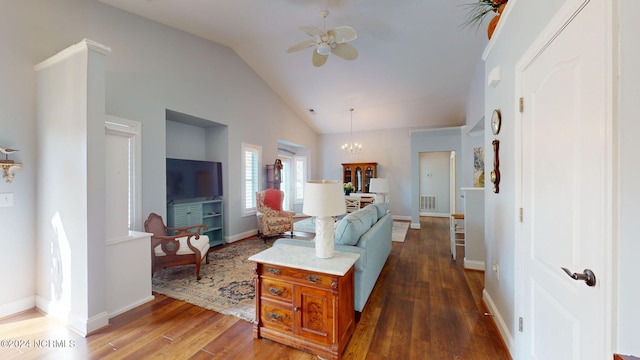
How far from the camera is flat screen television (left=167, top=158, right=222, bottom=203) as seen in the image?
4043 mm

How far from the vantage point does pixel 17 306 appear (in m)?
2.35

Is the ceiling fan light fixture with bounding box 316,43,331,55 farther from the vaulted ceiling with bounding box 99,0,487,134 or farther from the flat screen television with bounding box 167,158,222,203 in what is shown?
the flat screen television with bounding box 167,158,222,203

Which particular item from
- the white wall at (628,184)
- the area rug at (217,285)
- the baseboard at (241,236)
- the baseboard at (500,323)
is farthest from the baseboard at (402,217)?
the white wall at (628,184)

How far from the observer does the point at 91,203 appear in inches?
81.4

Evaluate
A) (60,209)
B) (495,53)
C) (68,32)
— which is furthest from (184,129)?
(495,53)

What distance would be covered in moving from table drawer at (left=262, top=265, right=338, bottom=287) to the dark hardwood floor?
0.56m

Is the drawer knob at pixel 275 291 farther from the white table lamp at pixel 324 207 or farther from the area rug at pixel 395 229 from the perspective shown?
the area rug at pixel 395 229

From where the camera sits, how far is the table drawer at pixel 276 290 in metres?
1.89

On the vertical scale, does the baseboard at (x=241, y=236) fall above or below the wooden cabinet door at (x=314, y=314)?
below

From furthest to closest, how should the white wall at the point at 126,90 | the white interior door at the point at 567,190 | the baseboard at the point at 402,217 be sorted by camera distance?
the baseboard at the point at 402,217 < the white wall at the point at 126,90 < the white interior door at the point at 567,190

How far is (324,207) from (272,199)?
3.67 meters

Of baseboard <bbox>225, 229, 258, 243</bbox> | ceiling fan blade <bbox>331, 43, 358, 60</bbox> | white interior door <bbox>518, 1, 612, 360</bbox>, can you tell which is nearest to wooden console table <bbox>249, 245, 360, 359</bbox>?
white interior door <bbox>518, 1, 612, 360</bbox>

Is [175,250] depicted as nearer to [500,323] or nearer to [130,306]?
[130,306]

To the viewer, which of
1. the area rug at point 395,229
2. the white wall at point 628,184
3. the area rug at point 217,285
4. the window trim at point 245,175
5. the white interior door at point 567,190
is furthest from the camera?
the area rug at point 395,229
